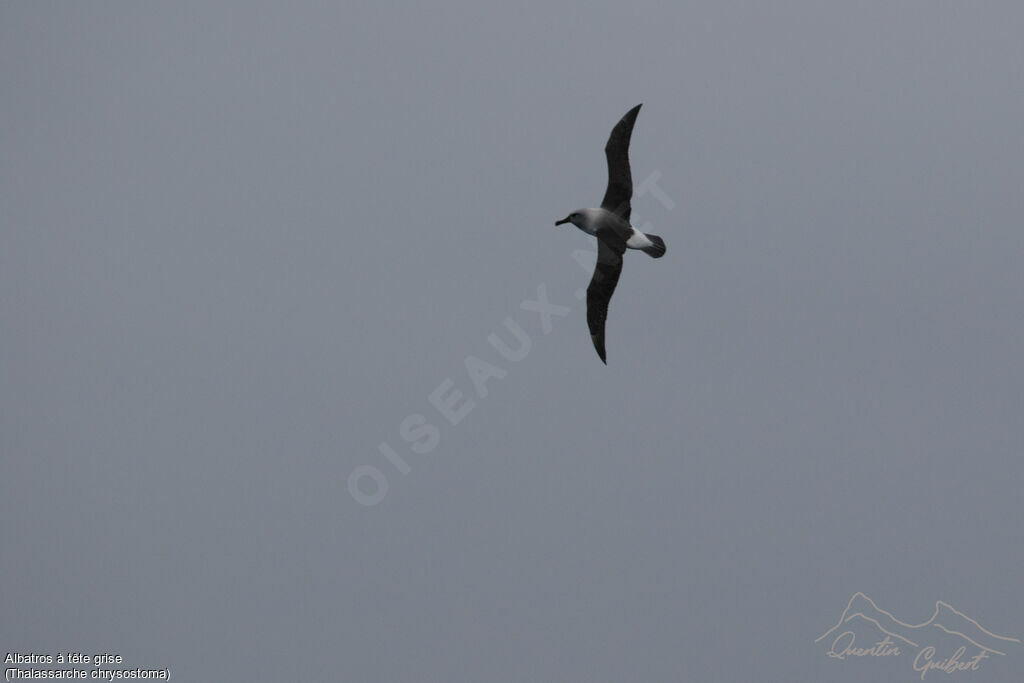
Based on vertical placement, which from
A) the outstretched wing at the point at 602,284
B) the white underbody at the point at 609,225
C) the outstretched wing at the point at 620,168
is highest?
the outstretched wing at the point at 620,168

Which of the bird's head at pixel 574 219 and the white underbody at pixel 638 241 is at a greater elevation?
the white underbody at pixel 638 241

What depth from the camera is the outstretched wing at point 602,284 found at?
33.4 metres

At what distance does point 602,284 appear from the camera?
3388cm

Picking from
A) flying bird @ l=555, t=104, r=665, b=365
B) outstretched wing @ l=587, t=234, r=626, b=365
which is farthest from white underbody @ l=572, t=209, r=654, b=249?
outstretched wing @ l=587, t=234, r=626, b=365

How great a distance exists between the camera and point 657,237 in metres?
33.5

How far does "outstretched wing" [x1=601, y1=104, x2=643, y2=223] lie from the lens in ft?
103

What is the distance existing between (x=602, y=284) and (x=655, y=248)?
1.82 meters

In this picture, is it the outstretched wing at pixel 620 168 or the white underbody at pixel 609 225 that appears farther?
the white underbody at pixel 609 225

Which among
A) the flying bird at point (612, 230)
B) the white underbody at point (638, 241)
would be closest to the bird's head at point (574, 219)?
the flying bird at point (612, 230)

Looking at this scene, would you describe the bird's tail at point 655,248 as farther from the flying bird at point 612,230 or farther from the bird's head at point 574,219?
the bird's head at point 574,219

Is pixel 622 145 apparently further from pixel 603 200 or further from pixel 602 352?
pixel 602 352

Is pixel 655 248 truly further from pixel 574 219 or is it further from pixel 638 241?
pixel 574 219

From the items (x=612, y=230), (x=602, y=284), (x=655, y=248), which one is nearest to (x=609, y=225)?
(x=612, y=230)

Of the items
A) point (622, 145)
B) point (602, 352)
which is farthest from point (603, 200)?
point (602, 352)
